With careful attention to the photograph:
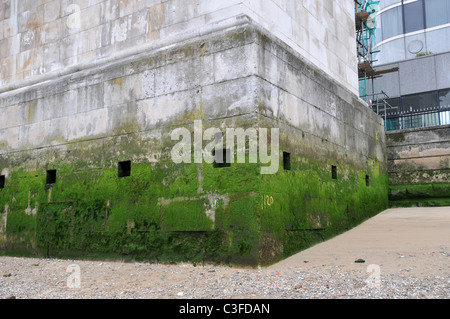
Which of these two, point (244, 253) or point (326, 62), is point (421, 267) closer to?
point (244, 253)

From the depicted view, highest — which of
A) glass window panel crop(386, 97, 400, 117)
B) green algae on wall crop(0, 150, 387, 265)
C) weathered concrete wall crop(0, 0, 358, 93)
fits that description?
glass window panel crop(386, 97, 400, 117)

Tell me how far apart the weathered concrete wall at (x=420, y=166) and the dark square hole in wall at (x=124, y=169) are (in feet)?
25.1

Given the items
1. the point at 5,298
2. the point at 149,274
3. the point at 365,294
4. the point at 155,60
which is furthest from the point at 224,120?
the point at 5,298

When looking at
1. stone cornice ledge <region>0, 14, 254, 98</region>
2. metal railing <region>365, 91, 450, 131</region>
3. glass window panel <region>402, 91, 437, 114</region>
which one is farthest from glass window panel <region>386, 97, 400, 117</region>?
stone cornice ledge <region>0, 14, 254, 98</region>

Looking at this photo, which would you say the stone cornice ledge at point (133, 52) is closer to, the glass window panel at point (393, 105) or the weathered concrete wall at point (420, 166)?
the weathered concrete wall at point (420, 166)

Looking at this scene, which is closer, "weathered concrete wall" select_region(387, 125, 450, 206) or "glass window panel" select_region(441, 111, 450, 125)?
"weathered concrete wall" select_region(387, 125, 450, 206)

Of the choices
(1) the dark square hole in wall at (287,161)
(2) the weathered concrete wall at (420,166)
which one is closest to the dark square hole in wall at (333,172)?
(1) the dark square hole in wall at (287,161)

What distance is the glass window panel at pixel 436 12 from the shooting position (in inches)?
1123

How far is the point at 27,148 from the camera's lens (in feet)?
29.0

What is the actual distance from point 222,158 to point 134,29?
3288 millimetres

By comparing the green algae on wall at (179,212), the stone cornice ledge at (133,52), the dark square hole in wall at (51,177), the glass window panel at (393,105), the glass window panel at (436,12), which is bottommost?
the green algae on wall at (179,212)

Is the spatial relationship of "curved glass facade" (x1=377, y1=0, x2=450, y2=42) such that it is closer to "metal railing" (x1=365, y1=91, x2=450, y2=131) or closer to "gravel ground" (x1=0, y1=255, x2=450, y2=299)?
"metal railing" (x1=365, y1=91, x2=450, y2=131)

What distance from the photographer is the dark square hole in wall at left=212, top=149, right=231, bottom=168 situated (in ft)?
20.8

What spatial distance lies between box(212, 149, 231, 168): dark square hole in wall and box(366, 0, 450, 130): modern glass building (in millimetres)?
15375
